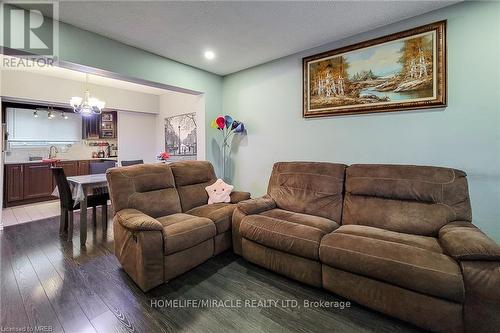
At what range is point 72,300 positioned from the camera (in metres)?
1.84

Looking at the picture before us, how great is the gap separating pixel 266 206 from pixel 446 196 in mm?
1694

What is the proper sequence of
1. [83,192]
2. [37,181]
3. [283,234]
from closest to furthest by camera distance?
1. [283,234]
2. [83,192]
3. [37,181]

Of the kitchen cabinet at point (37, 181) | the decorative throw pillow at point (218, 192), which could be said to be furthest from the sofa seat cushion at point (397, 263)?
the kitchen cabinet at point (37, 181)

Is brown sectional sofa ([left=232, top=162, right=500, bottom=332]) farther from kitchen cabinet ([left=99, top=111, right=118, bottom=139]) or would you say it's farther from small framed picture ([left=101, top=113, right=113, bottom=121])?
small framed picture ([left=101, top=113, right=113, bottom=121])

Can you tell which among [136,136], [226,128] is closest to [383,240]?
[226,128]

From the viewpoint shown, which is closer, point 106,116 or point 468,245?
point 468,245

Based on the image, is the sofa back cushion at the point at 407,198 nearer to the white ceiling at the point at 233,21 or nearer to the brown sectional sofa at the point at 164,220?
the brown sectional sofa at the point at 164,220

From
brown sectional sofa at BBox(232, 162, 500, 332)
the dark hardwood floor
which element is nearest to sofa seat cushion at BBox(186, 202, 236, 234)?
brown sectional sofa at BBox(232, 162, 500, 332)

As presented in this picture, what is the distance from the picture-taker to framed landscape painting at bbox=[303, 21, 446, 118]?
2.24 meters

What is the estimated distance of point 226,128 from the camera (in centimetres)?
404

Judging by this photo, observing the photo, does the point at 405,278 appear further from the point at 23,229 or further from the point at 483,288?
the point at 23,229

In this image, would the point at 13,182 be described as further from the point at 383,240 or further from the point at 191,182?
the point at 383,240

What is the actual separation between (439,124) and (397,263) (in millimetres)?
1557

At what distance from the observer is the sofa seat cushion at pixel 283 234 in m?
1.94
